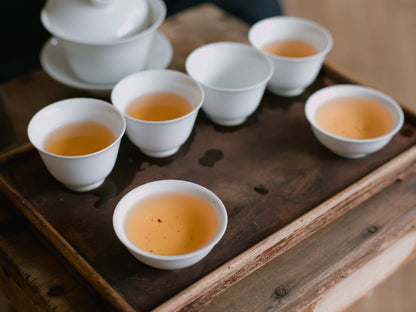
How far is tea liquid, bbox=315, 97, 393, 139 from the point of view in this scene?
0.80m

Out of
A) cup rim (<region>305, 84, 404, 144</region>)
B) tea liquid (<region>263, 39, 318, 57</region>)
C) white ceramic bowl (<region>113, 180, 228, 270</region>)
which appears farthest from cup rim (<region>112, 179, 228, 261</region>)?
tea liquid (<region>263, 39, 318, 57</region>)

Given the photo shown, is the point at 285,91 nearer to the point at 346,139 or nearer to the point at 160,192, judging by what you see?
the point at 346,139

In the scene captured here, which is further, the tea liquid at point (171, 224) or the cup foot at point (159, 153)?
the cup foot at point (159, 153)

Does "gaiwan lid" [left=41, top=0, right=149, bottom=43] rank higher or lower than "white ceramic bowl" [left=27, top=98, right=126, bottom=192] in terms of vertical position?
higher

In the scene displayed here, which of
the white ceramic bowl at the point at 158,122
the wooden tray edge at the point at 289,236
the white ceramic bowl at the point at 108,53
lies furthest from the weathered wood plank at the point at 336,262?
the white ceramic bowl at the point at 108,53

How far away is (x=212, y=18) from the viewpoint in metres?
1.10

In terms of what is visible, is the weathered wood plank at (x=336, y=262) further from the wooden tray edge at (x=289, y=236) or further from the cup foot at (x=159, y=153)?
the cup foot at (x=159, y=153)

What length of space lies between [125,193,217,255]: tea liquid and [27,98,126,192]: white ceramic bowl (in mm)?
79

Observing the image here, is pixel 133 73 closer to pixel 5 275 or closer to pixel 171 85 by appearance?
pixel 171 85

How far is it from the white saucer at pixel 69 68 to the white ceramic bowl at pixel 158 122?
63 millimetres

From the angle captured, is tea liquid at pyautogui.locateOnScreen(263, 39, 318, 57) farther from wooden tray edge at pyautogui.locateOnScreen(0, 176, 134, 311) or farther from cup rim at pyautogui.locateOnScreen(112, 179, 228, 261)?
wooden tray edge at pyautogui.locateOnScreen(0, 176, 134, 311)

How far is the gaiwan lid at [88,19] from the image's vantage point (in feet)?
2.64

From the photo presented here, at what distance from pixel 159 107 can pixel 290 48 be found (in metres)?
0.27

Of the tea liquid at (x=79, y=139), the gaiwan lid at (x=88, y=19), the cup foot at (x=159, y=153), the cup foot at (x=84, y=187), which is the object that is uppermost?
the gaiwan lid at (x=88, y=19)
